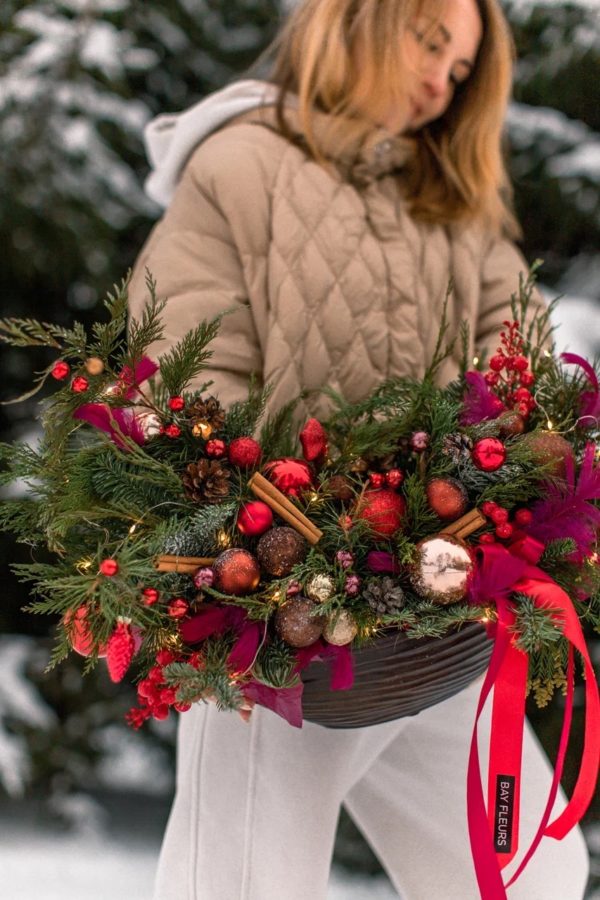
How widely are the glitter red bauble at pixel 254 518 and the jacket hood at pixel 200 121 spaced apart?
1.89 feet

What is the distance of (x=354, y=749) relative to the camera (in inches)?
36.0

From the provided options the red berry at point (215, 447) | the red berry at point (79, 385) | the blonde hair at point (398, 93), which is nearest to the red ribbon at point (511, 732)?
the red berry at point (215, 447)

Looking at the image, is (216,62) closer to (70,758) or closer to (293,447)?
(293,447)

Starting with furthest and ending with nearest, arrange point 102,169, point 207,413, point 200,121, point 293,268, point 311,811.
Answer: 1. point 102,169
2. point 200,121
3. point 293,268
4. point 311,811
5. point 207,413

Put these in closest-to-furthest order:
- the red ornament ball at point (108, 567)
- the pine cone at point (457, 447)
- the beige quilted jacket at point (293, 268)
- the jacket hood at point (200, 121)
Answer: the red ornament ball at point (108, 567)
the pine cone at point (457, 447)
the beige quilted jacket at point (293, 268)
the jacket hood at point (200, 121)

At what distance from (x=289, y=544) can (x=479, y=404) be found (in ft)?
0.67

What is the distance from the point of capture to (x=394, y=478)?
770 mm

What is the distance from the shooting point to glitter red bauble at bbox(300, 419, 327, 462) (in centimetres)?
80

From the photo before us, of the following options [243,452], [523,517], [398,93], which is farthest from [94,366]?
[398,93]

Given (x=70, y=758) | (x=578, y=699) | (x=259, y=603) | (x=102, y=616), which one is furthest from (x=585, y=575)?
(x=70, y=758)

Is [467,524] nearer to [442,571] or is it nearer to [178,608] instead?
[442,571]

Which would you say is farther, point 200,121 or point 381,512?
point 200,121

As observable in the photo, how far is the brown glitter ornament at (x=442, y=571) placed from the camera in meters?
0.70

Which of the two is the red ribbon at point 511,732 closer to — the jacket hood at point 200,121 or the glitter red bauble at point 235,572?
the glitter red bauble at point 235,572
